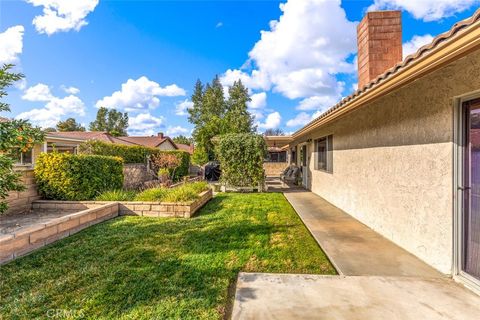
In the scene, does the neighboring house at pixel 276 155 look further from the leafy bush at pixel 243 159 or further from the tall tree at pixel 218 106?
the tall tree at pixel 218 106

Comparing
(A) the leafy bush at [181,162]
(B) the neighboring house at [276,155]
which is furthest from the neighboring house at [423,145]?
(A) the leafy bush at [181,162]

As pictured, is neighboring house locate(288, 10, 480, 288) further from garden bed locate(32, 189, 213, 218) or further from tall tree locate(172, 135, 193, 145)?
tall tree locate(172, 135, 193, 145)

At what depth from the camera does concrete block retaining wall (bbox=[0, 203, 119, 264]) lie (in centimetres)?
386

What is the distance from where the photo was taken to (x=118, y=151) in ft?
46.1

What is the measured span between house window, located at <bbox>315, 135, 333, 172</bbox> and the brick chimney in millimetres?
2980

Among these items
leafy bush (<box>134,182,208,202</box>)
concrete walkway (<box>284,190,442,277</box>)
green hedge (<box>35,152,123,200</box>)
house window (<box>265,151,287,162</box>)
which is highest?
house window (<box>265,151,287,162</box>)

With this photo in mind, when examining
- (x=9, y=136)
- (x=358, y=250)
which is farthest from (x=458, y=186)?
(x=9, y=136)

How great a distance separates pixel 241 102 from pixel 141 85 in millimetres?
13994

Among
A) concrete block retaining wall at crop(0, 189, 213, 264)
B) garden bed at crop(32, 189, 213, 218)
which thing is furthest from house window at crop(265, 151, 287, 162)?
garden bed at crop(32, 189, 213, 218)

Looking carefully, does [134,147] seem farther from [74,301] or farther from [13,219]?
[74,301]

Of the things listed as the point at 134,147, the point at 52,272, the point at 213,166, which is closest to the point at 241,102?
the point at 213,166

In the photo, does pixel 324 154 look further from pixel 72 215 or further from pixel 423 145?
pixel 72 215

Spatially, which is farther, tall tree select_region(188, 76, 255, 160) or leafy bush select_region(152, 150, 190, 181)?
tall tree select_region(188, 76, 255, 160)

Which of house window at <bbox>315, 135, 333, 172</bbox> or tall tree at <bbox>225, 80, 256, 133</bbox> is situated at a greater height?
tall tree at <bbox>225, 80, 256, 133</bbox>
